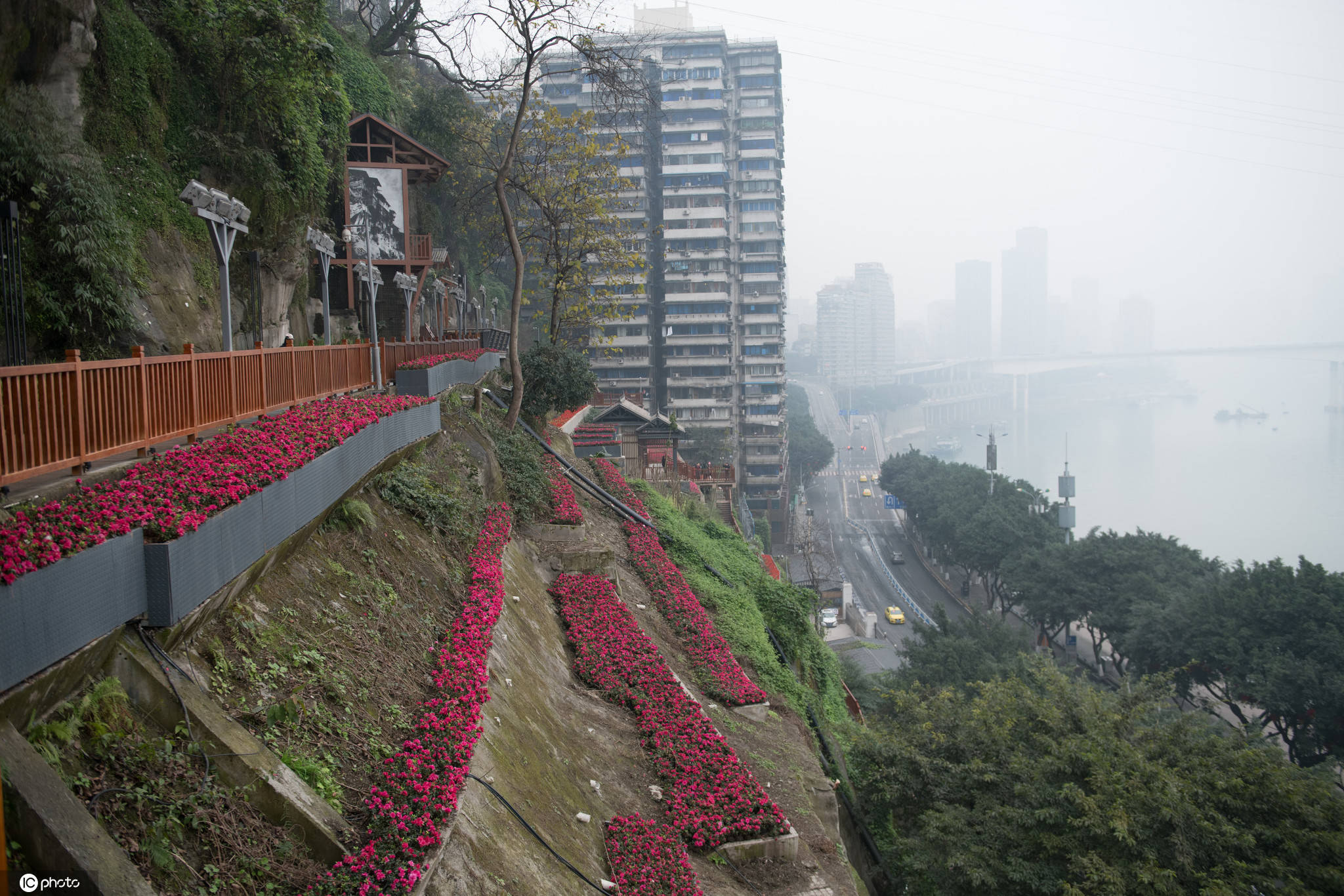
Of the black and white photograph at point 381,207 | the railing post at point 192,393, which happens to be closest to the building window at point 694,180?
the black and white photograph at point 381,207

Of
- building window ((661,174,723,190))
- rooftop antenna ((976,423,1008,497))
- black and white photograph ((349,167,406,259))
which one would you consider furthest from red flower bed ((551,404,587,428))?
building window ((661,174,723,190))

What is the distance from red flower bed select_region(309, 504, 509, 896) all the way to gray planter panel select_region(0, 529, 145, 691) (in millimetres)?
1692

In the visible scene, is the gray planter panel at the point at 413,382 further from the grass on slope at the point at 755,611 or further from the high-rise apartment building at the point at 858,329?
the high-rise apartment building at the point at 858,329

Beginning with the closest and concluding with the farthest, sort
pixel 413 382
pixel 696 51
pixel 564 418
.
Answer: pixel 413 382 < pixel 564 418 < pixel 696 51

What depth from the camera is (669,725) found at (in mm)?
9734

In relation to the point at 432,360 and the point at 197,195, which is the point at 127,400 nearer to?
the point at 197,195

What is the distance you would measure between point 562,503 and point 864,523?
6686 centimetres

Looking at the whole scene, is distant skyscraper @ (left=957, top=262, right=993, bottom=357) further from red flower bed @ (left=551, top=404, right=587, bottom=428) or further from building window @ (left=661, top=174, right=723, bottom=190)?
red flower bed @ (left=551, top=404, right=587, bottom=428)

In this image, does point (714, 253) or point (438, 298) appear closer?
point (438, 298)

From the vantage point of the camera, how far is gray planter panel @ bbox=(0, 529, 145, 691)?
345 centimetres

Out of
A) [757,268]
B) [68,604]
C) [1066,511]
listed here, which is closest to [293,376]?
[68,604]

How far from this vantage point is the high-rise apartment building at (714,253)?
6762cm

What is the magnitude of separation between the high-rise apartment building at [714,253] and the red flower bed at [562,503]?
49.4 metres

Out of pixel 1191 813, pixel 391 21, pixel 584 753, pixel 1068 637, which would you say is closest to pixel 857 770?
pixel 1191 813
